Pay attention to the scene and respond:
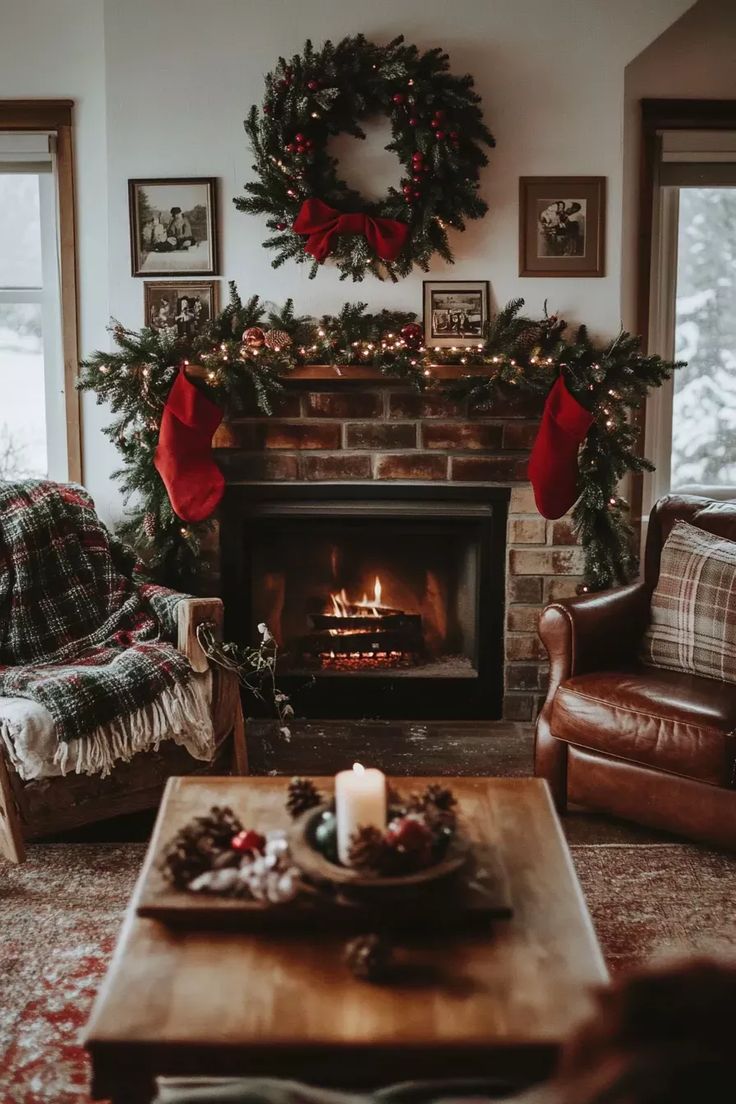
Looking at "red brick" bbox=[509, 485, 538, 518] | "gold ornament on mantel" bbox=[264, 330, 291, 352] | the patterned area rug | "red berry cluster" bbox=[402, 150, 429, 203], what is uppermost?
"red berry cluster" bbox=[402, 150, 429, 203]

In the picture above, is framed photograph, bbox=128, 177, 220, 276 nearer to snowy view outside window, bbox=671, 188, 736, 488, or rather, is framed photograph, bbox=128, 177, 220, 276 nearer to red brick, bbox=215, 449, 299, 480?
red brick, bbox=215, 449, 299, 480

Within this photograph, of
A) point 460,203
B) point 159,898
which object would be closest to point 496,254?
point 460,203

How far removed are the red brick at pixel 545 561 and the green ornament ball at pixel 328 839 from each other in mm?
1927

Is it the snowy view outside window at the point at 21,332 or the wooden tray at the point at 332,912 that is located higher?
the snowy view outside window at the point at 21,332

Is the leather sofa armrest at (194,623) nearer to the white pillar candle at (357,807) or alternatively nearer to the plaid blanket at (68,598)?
the plaid blanket at (68,598)

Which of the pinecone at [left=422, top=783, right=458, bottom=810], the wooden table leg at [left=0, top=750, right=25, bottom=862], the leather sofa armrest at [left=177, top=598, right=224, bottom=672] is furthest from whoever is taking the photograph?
the leather sofa armrest at [left=177, top=598, right=224, bottom=672]

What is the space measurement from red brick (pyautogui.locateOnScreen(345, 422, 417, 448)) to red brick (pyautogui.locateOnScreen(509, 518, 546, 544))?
0.42m

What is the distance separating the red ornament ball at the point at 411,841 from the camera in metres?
1.37

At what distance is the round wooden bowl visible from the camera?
1.33 m

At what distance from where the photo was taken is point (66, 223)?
3426mm

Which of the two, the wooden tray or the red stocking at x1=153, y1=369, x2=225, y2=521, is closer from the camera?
the wooden tray

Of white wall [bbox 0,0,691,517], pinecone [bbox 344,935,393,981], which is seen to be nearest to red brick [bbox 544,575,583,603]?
white wall [bbox 0,0,691,517]

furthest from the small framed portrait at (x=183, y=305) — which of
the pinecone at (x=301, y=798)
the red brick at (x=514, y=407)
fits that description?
the pinecone at (x=301, y=798)

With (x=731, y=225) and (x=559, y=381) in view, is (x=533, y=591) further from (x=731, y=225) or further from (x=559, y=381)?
(x=731, y=225)
